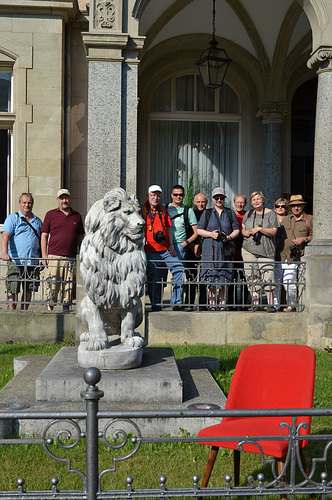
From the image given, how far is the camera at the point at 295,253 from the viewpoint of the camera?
9125mm

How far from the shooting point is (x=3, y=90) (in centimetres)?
1180

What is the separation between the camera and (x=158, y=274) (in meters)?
8.86

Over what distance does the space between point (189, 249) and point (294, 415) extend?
6.27 m

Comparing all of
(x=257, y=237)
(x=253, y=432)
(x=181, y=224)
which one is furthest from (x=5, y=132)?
(x=253, y=432)

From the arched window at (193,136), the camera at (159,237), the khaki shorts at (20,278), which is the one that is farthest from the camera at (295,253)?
the arched window at (193,136)

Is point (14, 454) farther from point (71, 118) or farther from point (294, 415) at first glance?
point (71, 118)

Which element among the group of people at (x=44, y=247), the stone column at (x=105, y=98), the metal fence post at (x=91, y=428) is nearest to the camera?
the metal fence post at (x=91, y=428)

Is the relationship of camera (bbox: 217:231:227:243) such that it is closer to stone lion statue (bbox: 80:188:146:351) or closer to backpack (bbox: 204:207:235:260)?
backpack (bbox: 204:207:235:260)

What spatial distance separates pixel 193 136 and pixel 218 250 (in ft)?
19.3

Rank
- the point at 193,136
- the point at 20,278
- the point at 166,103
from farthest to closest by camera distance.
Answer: the point at 193,136
the point at 166,103
the point at 20,278

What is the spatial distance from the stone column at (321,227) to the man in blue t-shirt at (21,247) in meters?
3.77

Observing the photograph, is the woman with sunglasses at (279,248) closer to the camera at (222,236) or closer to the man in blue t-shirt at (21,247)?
the camera at (222,236)

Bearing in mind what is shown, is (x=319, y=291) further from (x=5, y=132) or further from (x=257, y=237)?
(x=5, y=132)

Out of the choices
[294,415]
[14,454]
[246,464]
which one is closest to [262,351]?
[246,464]
